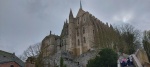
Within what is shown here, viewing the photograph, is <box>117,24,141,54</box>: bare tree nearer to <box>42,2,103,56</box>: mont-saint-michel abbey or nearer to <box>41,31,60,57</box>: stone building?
<box>42,2,103,56</box>: mont-saint-michel abbey

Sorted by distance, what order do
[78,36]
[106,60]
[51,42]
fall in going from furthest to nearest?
[51,42] < [78,36] < [106,60]

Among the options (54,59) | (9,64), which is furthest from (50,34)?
(9,64)

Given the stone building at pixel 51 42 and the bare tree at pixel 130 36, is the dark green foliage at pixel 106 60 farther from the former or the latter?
the stone building at pixel 51 42

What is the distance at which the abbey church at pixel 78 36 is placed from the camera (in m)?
74.0

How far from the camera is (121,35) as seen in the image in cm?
5875

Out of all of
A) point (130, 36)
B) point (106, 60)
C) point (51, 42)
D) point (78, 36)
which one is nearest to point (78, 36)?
point (78, 36)

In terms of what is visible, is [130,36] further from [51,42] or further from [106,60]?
[51,42]

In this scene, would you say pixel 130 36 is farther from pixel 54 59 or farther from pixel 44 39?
pixel 44 39

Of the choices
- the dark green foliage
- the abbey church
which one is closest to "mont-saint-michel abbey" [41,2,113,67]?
the abbey church

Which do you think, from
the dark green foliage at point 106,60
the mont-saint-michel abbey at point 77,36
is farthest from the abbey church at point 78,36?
the dark green foliage at point 106,60

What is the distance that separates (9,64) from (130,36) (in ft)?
91.6

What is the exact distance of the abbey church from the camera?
74.0 metres

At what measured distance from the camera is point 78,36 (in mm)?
78438

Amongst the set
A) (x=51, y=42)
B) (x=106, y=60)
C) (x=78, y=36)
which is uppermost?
(x=78, y=36)
